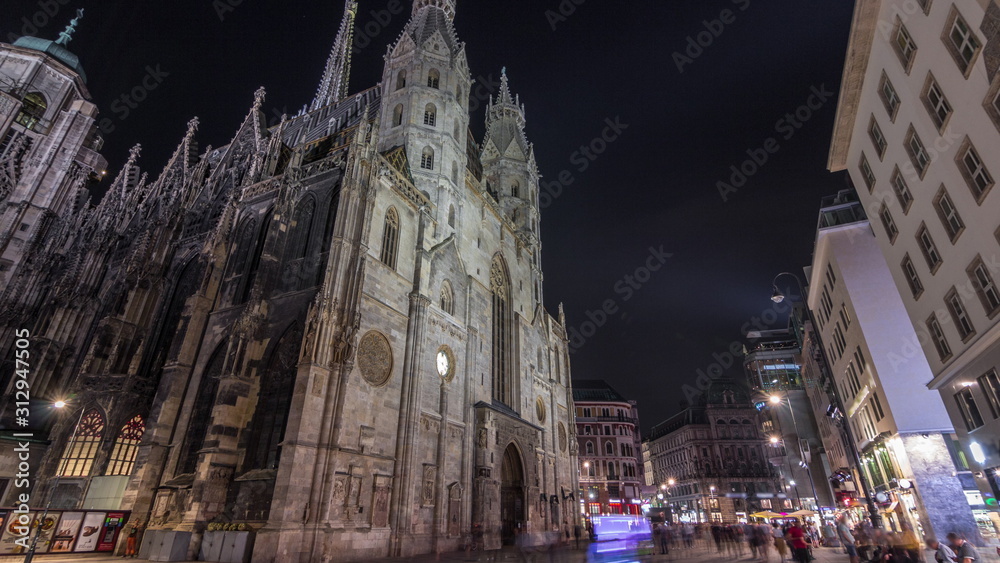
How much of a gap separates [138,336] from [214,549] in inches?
704

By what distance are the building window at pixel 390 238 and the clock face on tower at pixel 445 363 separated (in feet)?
19.7

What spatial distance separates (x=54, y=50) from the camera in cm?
5006

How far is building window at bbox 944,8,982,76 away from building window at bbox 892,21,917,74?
262 cm

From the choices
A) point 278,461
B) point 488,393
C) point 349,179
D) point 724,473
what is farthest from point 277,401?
point 724,473

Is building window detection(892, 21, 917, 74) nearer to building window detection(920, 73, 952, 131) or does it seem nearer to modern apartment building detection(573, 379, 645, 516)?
building window detection(920, 73, 952, 131)

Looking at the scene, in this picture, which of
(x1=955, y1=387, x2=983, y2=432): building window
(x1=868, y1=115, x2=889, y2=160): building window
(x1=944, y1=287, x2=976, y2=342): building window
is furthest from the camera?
(x1=868, y1=115, x2=889, y2=160): building window

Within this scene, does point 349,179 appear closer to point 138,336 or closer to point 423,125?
point 423,125

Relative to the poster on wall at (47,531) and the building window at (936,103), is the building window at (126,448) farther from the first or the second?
the building window at (936,103)

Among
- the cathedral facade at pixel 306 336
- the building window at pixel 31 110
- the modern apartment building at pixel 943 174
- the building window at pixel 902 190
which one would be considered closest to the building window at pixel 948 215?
the modern apartment building at pixel 943 174

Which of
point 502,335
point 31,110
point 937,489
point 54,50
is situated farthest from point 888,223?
point 54,50

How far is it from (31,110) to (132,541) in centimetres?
4699

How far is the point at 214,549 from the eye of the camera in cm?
1873

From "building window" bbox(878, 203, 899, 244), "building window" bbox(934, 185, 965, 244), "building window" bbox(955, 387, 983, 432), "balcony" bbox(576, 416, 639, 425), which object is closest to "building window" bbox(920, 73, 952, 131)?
"building window" bbox(934, 185, 965, 244)

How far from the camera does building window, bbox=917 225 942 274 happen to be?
1866 centimetres
